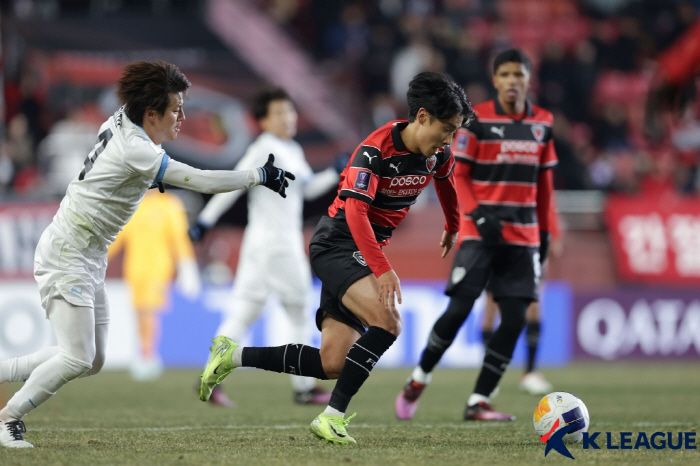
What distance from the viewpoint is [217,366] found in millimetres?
4980

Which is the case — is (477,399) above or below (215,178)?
below

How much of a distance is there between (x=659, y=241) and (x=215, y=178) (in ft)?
30.2

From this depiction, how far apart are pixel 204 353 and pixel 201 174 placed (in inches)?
280

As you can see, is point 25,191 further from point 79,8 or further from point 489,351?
point 489,351

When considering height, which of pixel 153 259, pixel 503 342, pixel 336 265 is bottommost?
pixel 503 342

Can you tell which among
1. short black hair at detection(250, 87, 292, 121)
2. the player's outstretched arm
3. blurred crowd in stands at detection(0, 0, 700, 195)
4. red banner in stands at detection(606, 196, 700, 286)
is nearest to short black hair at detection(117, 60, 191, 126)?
the player's outstretched arm

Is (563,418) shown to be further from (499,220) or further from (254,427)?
(254,427)

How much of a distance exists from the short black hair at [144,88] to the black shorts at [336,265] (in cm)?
107

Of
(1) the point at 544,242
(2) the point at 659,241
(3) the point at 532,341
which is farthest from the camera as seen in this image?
(2) the point at 659,241

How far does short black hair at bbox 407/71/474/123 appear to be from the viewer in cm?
475

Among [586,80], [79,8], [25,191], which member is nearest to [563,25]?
[586,80]

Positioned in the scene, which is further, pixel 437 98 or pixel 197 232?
pixel 197 232

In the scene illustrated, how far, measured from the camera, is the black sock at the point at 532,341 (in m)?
8.42

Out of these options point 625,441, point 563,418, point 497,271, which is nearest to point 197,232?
point 497,271
